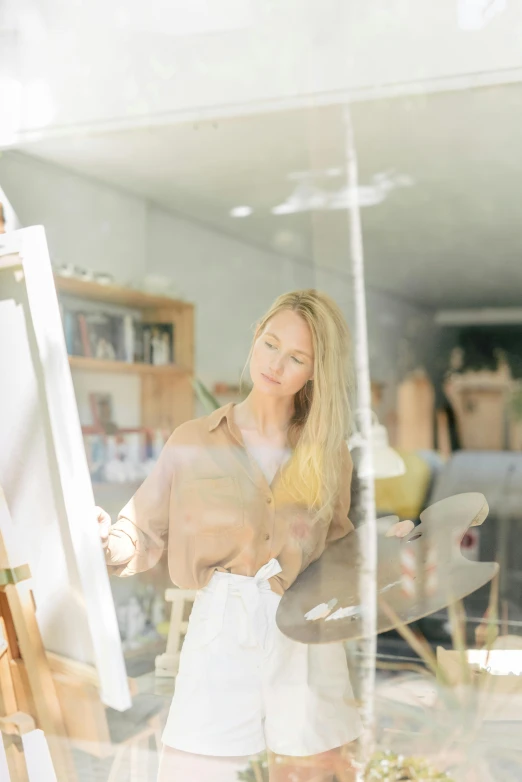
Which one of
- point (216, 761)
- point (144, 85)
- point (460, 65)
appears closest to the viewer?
point (460, 65)

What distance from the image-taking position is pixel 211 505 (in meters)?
1.77

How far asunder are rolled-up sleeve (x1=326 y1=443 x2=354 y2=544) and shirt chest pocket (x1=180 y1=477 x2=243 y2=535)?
22cm

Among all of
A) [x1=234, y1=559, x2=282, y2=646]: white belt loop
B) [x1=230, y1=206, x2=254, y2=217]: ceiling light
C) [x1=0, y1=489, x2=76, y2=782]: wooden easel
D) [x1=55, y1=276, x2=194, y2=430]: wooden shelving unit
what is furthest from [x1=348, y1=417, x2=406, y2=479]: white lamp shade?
[x1=0, y1=489, x2=76, y2=782]: wooden easel

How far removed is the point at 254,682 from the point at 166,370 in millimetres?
753

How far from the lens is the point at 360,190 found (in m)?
1.65

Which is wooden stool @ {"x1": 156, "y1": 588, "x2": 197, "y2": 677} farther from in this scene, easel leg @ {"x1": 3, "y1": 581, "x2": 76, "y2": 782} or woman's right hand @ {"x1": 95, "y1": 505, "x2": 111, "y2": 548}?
easel leg @ {"x1": 3, "y1": 581, "x2": 76, "y2": 782}

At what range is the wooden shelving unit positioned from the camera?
5.80ft

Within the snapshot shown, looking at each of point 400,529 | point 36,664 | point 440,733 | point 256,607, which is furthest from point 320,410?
point 36,664

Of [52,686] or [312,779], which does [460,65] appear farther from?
[52,686]

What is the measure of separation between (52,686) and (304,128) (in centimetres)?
157

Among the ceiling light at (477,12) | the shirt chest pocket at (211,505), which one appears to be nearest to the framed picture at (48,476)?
the shirt chest pocket at (211,505)

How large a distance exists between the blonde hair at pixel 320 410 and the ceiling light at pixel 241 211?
0.22 meters

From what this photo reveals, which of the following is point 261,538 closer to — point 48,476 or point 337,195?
point 48,476

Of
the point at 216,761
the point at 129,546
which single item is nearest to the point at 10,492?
the point at 129,546
